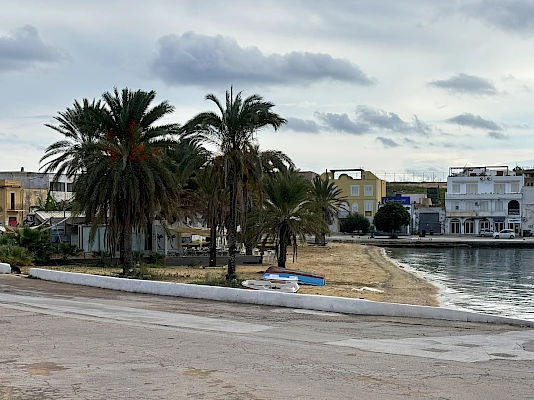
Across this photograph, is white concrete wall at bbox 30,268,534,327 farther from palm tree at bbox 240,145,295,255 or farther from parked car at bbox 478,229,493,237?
parked car at bbox 478,229,493,237

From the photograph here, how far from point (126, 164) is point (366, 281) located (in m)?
13.4

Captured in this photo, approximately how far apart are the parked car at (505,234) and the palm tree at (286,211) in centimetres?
6405

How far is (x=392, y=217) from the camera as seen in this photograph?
309ft

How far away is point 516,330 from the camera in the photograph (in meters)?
15.7

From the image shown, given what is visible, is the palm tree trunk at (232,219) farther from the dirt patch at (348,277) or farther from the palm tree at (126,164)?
the palm tree at (126,164)

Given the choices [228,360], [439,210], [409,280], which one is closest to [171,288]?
[228,360]

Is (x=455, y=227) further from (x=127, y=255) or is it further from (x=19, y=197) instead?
(x=127, y=255)

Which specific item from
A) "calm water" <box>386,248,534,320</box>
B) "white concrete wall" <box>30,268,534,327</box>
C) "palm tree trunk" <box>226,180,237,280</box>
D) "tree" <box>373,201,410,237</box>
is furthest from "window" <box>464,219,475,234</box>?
"white concrete wall" <box>30,268,534,327</box>

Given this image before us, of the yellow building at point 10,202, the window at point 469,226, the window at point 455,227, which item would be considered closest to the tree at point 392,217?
the window at point 455,227

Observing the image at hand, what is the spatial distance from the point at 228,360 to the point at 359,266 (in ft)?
119

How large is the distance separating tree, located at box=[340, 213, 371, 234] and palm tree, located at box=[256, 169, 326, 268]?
68614 millimetres

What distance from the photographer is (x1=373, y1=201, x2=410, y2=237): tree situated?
93.4 meters

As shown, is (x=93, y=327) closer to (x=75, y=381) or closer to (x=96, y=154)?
(x=75, y=381)

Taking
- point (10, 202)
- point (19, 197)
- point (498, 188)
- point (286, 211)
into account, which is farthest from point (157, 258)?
point (498, 188)
